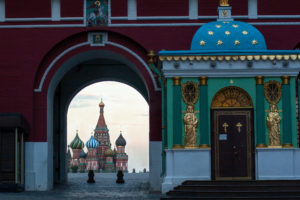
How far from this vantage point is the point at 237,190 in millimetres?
20953

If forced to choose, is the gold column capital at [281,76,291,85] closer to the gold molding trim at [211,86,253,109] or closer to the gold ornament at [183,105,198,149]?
the gold molding trim at [211,86,253,109]

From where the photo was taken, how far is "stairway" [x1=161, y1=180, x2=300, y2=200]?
67.4ft

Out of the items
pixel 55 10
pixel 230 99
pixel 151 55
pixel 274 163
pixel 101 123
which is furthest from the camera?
pixel 101 123

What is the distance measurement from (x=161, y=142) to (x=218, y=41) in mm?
5042

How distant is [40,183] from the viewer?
89.4 ft

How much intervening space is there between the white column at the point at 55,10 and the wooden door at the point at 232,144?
26.3 feet

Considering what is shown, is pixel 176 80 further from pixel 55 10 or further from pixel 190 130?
pixel 55 10

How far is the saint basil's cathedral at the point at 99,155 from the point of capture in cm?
5356

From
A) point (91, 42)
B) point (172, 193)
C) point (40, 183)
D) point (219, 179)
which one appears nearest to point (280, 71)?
point (219, 179)

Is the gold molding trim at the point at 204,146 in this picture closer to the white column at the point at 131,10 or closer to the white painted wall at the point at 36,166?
the white column at the point at 131,10

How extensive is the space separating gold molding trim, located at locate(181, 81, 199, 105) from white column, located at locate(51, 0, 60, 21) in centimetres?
682

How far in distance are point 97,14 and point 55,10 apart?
1739 millimetres

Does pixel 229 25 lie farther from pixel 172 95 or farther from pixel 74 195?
pixel 74 195

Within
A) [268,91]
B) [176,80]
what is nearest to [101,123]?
[176,80]
